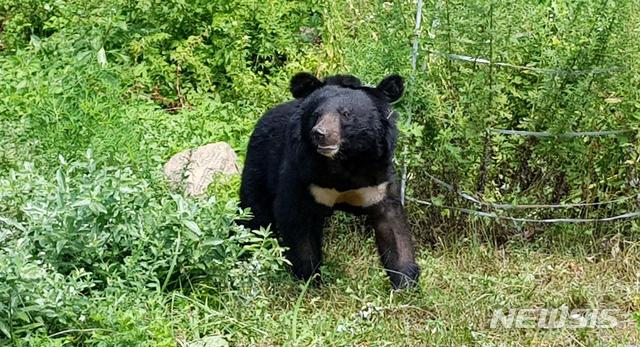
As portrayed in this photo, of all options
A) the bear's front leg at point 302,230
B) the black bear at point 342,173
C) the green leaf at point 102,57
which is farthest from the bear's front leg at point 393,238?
the green leaf at point 102,57

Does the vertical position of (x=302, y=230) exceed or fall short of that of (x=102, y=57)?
it falls short

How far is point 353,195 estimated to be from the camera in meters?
6.10

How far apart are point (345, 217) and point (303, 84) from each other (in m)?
0.94

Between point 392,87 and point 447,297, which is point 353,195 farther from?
point 447,297

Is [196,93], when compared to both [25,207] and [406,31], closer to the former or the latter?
[406,31]

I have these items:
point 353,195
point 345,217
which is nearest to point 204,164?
point 345,217

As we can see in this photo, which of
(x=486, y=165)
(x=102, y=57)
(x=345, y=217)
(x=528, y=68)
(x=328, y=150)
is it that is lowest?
(x=345, y=217)

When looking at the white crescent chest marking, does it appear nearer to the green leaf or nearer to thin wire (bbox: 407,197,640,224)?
thin wire (bbox: 407,197,640,224)

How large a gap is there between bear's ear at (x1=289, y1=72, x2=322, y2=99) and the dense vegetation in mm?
491

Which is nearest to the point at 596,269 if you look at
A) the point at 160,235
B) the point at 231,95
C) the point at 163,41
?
the point at 160,235

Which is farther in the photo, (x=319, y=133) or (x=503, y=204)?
(x=503, y=204)

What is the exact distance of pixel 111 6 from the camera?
9.09 meters

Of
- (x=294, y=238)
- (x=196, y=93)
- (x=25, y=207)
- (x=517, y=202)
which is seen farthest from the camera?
(x=196, y=93)

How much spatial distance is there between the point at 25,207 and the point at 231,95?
3.46m
